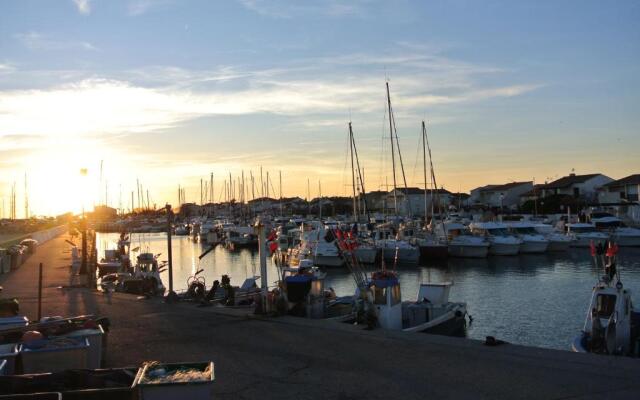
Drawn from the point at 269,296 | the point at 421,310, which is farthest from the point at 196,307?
the point at 421,310

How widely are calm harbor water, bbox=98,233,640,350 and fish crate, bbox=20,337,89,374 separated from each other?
1692 centimetres

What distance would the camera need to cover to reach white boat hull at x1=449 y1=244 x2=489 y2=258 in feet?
190

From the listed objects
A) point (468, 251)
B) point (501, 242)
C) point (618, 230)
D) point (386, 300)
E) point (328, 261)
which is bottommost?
point (328, 261)

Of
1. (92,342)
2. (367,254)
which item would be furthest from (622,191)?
(92,342)

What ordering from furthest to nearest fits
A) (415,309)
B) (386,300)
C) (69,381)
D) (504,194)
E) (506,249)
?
(504,194) → (506,249) → (415,309) → (386,300) → (69,381)

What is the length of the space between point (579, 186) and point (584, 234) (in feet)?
141

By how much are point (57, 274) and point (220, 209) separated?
140 m

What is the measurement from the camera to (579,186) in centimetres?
10531

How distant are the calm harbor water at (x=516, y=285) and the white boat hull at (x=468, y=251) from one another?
2.93 feet

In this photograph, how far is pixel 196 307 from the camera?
18250 millimetres

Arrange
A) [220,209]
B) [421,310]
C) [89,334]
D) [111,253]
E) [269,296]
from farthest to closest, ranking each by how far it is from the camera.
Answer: [220,209]
[111,253]
[421,310]
[269,296]
[89,334]

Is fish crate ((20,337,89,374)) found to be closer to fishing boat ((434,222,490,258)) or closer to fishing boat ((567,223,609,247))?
fishing boat ((434,222,490,258))

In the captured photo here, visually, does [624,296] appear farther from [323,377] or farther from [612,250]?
[323,377]

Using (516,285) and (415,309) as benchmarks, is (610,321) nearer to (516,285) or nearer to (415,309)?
(415,309)
